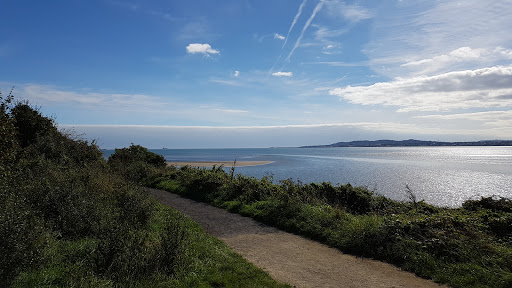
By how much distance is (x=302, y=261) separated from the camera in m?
7.11

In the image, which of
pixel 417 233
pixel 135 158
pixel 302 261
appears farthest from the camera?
pixel 135 158

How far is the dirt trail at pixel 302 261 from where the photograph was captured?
6055mm

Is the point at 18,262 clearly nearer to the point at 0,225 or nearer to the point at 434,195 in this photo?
the point at 0,225

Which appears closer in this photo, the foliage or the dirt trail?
the dirt trail

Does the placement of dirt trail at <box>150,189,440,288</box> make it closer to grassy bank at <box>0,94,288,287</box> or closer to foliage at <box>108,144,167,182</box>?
grassy bank at <box>0,94,288,287</box>

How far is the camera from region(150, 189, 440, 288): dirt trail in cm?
605

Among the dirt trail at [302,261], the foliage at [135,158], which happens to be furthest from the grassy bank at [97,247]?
the foliage at [135,158]

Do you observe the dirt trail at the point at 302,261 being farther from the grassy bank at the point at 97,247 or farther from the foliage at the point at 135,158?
the foliage at the point at 135,158

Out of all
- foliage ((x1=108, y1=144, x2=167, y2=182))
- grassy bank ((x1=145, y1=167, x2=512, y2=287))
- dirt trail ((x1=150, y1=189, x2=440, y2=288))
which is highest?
foliage ((x1=108, y1=144, x2=167, y2=182))

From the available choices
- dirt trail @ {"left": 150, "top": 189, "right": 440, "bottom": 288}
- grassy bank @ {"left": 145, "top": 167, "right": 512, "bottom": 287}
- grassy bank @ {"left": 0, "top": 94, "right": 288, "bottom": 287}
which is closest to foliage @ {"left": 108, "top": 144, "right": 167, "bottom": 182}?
grassy bank @ {"left": 145, "top": 167, "right": 512, "bottom": 287}

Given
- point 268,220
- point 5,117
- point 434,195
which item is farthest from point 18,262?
point 434,195

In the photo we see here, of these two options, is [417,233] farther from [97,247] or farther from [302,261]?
[97,247]

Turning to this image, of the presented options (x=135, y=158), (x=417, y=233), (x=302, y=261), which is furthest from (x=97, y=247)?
(x=135, y=158)

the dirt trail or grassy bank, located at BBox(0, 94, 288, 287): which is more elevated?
grassy bank, located at BBox(0, 94, 288, 287)
